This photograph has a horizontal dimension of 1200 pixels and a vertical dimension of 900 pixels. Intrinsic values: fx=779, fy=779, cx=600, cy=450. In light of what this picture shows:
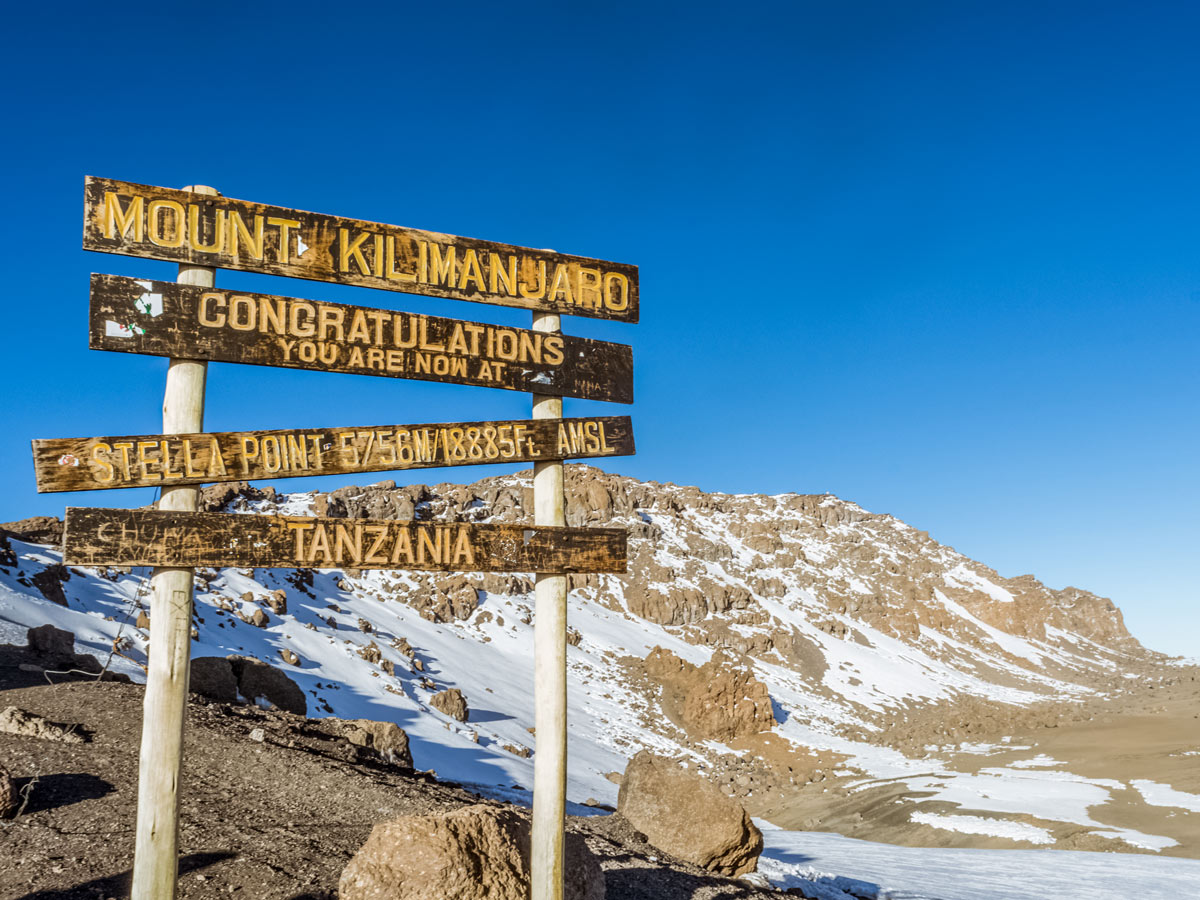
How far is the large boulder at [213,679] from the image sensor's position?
56.2 feet

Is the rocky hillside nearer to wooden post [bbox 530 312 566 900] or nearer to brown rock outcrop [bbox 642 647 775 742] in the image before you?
brown rock outcrop [bbox 642 647 775 742]

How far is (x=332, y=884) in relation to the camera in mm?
7148

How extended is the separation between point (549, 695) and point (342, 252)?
3.58 meters

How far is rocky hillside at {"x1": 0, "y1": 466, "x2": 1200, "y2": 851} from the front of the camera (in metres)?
31.8

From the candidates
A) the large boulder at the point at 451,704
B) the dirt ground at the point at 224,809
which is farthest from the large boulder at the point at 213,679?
the large boulder at the point at 451,704

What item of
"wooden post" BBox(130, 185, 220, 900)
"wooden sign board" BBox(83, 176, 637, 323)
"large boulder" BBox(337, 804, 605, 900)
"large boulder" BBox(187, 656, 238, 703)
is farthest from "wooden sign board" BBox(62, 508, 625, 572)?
"large boulder" BBox(187, 656, 238, 703)

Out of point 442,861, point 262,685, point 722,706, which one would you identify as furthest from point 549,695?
point 722,706

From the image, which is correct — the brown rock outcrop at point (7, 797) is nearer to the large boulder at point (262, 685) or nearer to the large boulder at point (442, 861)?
the large boulder at point (442, 861)

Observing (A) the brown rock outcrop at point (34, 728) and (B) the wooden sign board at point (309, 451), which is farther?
(A) the brown rock outcrop at point (34, 728)

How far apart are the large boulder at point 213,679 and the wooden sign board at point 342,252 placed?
47.5 ft

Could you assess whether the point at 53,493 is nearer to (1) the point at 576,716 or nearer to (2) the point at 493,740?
(2) the point at 493,740

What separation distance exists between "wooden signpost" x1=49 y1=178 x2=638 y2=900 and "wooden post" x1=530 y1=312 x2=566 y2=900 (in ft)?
0.05

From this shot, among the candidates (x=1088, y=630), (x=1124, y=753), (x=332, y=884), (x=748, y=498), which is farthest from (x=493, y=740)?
(x=1088, y=630)

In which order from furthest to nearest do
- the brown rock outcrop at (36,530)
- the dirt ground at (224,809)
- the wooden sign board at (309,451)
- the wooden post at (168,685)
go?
the brown rock outcrop at (36,530), the dirt ground at (224,809), the wooden post at (168,685), the wooden sign board at (309,451)
